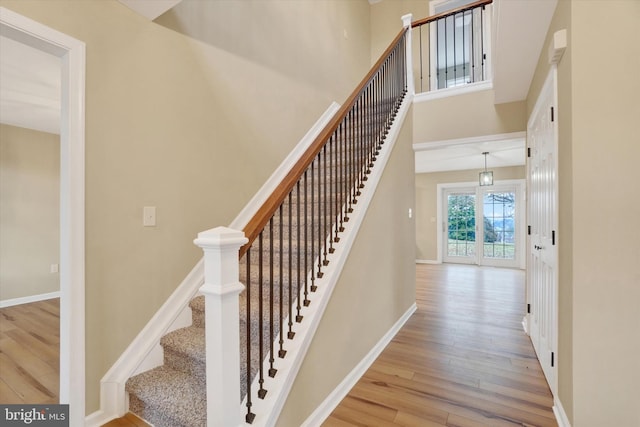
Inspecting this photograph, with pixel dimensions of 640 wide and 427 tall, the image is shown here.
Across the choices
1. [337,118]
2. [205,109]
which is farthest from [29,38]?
[337,118]

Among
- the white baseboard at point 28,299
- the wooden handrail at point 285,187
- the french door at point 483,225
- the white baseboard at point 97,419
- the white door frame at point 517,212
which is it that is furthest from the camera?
the french door at point 483,225

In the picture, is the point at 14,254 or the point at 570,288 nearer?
the point at 570,288

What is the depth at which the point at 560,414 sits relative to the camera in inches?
68.3

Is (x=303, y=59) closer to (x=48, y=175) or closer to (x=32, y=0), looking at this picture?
(x=32, y=0)

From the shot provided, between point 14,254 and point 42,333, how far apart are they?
1965mm

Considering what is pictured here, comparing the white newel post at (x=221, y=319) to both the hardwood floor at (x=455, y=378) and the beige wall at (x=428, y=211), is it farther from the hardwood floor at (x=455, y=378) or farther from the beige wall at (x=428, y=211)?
the beige wall at (x=428, y=211)

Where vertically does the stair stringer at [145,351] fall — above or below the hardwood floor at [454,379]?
above

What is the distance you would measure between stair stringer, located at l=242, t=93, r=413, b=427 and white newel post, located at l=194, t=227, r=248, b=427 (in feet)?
0.76

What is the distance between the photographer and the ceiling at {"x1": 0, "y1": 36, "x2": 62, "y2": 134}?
2590 millimetres

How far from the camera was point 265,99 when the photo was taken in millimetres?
3154

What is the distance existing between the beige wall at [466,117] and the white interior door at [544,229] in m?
0.61

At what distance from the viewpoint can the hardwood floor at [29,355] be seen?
6.86 ft

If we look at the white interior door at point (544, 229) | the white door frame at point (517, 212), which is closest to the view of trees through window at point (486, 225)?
the white door frame at point (517, 212)

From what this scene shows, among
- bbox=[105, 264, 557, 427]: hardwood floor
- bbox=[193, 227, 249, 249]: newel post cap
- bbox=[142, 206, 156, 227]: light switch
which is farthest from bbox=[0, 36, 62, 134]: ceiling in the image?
bbox=[105, 264, 557, 427]: hardwood floor
